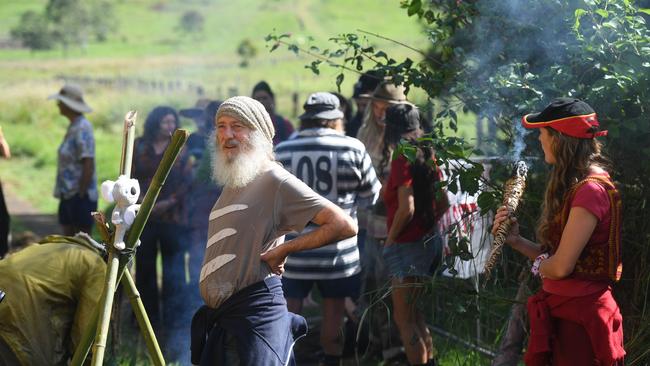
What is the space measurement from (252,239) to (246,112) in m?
0.53

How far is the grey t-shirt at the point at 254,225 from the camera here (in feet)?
11.9

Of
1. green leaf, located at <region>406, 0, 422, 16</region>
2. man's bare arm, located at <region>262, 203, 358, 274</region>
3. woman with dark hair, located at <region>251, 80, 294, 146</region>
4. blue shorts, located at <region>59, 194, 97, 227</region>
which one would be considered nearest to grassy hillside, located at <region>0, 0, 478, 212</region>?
blue shorts, located at <region>59, 194, 97, 227</region>

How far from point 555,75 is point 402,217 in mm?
1350

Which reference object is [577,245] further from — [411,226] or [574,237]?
[411,226]

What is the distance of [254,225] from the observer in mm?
3607

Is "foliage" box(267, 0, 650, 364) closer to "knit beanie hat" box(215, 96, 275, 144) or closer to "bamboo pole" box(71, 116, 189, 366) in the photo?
"knit beanie hat" box(215, 96, 275, 144)

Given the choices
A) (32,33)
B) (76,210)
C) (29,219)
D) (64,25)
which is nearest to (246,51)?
(64,25)

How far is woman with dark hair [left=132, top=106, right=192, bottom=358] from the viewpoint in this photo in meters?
6.79

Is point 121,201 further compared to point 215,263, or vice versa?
point 215,263

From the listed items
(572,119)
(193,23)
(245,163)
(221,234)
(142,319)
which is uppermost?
(572,119)

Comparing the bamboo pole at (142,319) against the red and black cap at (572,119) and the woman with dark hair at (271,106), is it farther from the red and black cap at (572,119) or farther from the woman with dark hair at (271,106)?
the woman with dark hair at (271,106)

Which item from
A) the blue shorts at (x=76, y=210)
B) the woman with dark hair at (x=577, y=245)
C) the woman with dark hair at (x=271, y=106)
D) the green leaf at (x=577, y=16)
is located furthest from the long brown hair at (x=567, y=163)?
the blue shorts at (x=76, y=210)

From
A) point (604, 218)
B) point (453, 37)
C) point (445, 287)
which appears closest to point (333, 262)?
point (445, 287)

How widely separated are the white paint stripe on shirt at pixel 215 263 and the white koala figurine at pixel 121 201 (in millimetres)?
360
